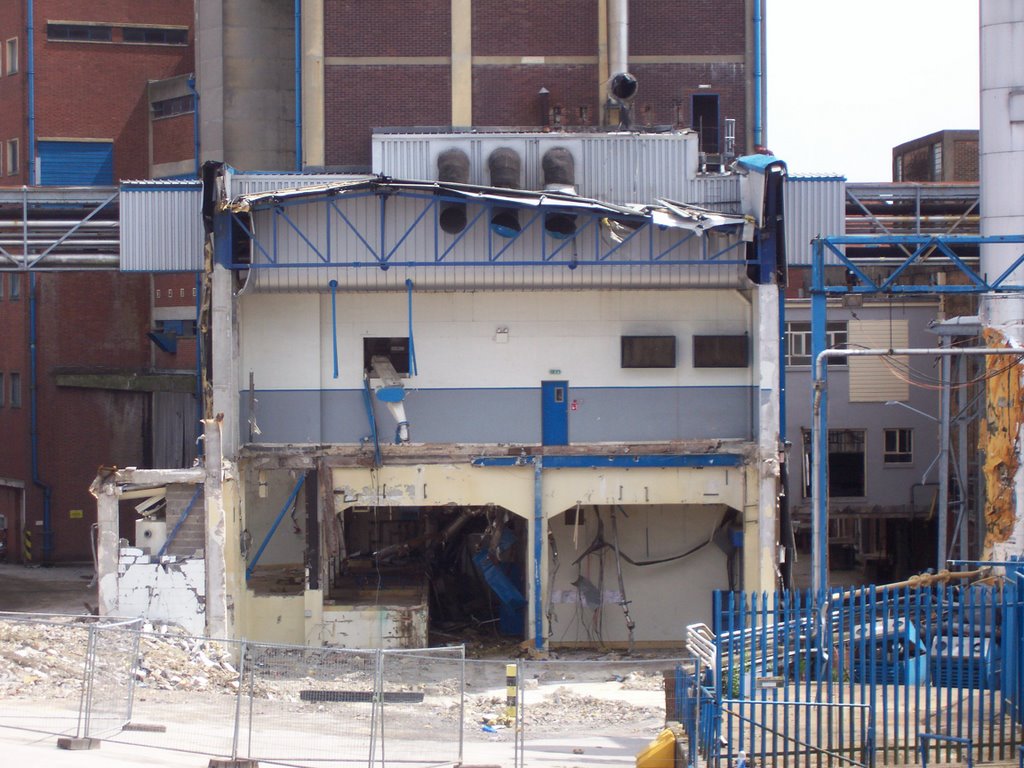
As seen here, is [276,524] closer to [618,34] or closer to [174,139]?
[618,34]

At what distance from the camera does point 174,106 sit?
44312mm

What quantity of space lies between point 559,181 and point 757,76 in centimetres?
841

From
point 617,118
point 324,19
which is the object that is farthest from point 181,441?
point 617,118

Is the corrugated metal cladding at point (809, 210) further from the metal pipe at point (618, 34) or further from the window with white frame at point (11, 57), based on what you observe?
the window with white frame at point (11, 57)

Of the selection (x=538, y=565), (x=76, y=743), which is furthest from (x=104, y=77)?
(x=76, y=743)

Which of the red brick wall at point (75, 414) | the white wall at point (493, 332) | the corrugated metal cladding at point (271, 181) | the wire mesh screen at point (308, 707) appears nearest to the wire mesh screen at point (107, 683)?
the wire mesh screen at point (308, 707)

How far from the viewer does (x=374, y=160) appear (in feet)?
92.0

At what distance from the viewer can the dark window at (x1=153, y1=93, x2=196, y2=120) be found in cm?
4347

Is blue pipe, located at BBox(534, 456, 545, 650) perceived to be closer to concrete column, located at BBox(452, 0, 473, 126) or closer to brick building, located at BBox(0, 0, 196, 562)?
concrete column, located at BBox(452, 0, 473, 126)

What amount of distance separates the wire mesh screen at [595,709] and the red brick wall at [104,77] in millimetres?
26589

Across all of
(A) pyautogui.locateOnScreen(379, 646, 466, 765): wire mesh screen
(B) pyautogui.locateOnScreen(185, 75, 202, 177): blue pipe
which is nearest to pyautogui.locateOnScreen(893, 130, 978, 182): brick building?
(B) pyautogui.locateOnScreen(185, 75, 202, 177): blue pipe

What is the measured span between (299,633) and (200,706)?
725 cm

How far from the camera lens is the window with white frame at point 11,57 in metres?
45.1

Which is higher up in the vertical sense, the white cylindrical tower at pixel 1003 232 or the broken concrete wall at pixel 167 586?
the white cylindrical tower at pixel 1003 232
